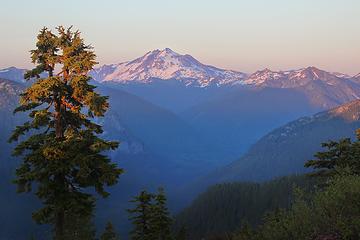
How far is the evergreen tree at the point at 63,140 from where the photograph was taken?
72.9 feet

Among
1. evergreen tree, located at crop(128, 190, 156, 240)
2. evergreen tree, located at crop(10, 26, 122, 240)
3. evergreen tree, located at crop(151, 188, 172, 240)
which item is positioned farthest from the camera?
evergreen tree, located at crop(151, 188, 172, 240)

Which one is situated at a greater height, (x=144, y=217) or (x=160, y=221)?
(x=144, y=217)

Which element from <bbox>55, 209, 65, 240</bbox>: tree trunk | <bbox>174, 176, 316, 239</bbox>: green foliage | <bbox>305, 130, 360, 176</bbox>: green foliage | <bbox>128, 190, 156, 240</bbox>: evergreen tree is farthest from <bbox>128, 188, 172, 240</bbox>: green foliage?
<bbox>174, 176, 316, 239</bbox>: green foliage

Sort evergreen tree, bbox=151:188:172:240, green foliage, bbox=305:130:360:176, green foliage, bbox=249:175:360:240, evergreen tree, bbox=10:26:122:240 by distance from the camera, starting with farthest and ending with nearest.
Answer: evergreen tree, bbox=151:188:172:240
green foliage, bbox=305:130:360:176
evergreen tree, bbox=10:26:122:240
green foliage, bbox=249:175:360:240

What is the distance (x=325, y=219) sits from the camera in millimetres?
17656

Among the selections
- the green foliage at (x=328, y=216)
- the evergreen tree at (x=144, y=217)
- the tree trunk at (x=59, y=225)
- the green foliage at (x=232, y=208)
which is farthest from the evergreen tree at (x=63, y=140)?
the green foliage at (x=232, y=208)

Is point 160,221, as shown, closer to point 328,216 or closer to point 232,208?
point 328,216

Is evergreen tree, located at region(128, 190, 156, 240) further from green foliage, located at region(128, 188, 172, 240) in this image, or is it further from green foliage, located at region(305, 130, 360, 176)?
green foliage, located at region(305, 130, 360, 176)

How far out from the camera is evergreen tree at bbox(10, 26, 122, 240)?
22.2m

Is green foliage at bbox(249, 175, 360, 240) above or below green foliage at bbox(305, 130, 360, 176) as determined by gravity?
below

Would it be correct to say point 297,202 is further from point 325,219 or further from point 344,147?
point 344,147

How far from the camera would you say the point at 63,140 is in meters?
23.3

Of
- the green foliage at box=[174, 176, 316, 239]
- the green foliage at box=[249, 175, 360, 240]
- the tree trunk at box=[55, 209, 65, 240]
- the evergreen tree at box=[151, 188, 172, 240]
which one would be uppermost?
the green foliage at box=[174, 176, 316, 239]

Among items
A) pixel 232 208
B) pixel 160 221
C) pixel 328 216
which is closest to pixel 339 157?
pixel 160 221
